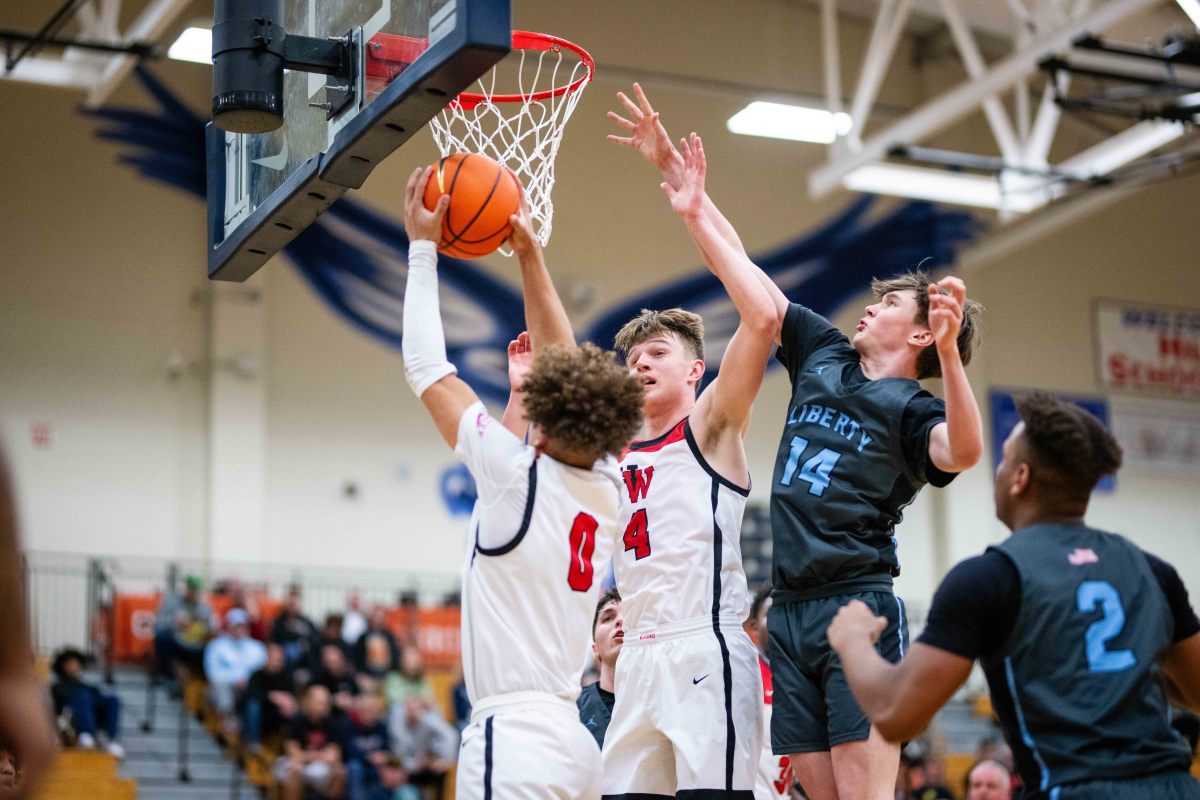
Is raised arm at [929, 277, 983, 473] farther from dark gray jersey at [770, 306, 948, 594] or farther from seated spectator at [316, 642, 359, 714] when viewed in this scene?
seated spectator at [316, 642, 359, 714]

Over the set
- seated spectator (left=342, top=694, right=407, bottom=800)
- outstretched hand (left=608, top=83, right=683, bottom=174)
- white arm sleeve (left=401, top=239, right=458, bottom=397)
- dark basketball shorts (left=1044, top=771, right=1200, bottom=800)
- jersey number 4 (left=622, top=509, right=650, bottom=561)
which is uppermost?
outstretched hand (left=608, top=83, right=683, bottom=174)

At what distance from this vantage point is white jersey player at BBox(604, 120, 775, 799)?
504 cm

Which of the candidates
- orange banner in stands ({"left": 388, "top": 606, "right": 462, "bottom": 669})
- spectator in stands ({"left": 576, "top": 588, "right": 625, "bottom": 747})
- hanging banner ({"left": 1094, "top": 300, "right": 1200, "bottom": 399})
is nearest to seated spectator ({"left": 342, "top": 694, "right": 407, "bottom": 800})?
orange banner in stands ({"left": 388, "top": 606, "right": 462, "bottom": 669})

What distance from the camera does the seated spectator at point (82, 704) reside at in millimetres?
13812

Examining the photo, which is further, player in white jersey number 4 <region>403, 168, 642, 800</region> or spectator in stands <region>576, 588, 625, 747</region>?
spectator in stands <region>576, 588, 625, 747</region>

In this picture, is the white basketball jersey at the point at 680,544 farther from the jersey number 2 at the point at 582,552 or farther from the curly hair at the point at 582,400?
the curly hair at the point at 582,400

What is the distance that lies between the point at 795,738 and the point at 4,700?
10.9ft

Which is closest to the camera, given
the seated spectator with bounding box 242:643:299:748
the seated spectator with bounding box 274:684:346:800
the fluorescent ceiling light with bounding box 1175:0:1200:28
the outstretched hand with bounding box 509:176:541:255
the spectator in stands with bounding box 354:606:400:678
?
the outstretched hand with bounding box 509:176:541:255

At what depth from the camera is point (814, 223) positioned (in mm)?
22375

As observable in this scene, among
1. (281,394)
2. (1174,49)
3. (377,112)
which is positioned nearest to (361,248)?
(281,394)

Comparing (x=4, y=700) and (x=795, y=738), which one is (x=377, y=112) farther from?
(x=4, y=700)

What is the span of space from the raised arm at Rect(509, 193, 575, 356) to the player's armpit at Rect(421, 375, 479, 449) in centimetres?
30

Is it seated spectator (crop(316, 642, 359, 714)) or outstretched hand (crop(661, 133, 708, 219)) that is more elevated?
outstretched hand (crop(661, 133, 708, 219))

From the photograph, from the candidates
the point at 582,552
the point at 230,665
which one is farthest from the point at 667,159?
the point at 230,665
